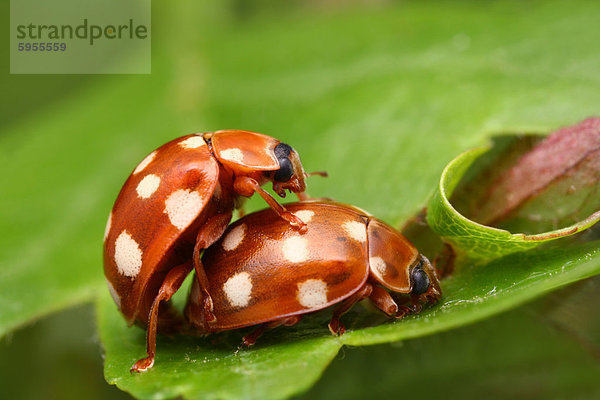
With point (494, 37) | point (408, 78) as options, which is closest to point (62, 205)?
point (408, 78)

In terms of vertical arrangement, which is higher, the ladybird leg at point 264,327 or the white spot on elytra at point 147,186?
the white spot on elytra at point 147,186

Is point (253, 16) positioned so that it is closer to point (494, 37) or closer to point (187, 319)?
point (494, 37)

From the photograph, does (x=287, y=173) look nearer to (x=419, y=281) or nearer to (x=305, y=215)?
(x=305, y=215)

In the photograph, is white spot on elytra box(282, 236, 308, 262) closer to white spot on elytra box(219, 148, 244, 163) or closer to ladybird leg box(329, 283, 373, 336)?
ladybird leg box(329, 283, 373, 336)

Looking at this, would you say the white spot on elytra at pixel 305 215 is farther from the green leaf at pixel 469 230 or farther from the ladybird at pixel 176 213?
the green leaf at pixel 469 230
